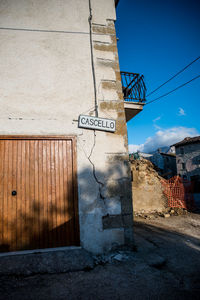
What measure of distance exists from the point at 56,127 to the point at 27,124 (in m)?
0.56

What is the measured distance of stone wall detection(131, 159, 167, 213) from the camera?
995cm

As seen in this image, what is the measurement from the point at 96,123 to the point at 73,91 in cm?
87

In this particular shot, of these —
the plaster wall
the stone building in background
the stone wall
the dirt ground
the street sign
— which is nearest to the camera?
the dirt ground

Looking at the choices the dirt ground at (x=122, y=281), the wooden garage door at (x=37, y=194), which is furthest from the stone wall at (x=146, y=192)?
the wooden garage door at (x=37, y=194)

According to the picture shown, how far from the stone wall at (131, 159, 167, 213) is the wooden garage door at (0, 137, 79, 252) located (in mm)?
6935

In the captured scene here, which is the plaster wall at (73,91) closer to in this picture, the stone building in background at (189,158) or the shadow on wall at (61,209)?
the shadow on wall at (61,209)

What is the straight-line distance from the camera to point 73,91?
399 cm

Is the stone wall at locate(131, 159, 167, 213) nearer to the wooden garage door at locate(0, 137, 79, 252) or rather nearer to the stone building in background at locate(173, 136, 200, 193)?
the wooden garage door at locate(0, 137, 79, 252)

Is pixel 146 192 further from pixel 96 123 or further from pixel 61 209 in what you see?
pixel 61 209

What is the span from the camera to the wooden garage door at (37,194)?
335cm

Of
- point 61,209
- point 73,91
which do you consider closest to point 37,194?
point 61,209

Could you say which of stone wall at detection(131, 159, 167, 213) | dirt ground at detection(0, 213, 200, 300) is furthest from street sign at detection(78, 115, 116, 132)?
stone wall at detection(131, 159, 167, 213)

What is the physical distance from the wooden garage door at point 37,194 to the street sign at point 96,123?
44cm

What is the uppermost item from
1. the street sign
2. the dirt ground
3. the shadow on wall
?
the street sign
